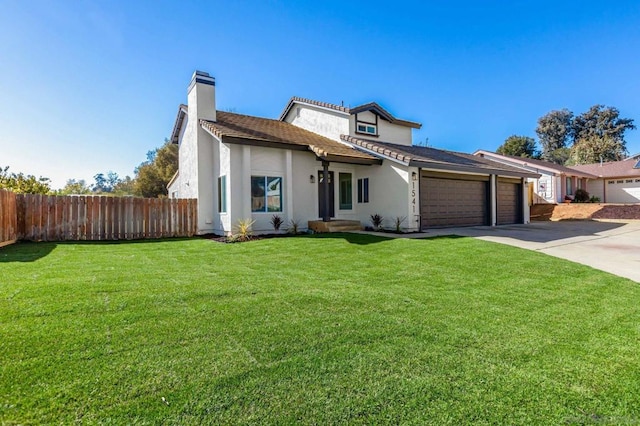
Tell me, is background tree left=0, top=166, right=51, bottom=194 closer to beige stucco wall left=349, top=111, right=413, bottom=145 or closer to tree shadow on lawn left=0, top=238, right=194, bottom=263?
tree shadow on lawn left=0, top=238, right=194, bottom=263

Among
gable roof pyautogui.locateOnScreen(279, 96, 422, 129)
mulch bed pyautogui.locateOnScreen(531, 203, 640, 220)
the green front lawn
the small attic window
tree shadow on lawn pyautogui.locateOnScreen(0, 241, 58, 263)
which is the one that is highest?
gable roof pyautogui.locateOnScreen(279, 96, 422, 129)

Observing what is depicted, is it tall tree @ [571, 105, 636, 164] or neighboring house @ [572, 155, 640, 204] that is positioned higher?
tall tree @ [571, 105, 636, 164]

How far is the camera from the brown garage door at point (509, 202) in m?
16.8

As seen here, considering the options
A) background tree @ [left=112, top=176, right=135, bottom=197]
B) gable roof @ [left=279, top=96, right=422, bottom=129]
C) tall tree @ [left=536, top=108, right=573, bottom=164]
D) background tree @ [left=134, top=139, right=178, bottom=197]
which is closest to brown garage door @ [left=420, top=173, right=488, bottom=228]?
gable roof @ [left=279, top=96, right=422, bottom=129]

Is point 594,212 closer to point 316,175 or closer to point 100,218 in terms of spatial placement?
point 316,175

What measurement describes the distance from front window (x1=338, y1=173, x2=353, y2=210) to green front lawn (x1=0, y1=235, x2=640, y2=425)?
893 cm

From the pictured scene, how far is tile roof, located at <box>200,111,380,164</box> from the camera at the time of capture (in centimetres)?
1181

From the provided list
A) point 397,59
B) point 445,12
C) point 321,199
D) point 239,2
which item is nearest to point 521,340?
point 321,199

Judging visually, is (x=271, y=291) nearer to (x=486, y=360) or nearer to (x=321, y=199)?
(x=486, y=360)

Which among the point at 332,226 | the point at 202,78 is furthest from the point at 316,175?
the point at 202,78

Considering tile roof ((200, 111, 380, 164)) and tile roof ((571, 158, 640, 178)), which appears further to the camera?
tile roof ((571, 158, 640, 178))

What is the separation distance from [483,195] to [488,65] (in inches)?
436

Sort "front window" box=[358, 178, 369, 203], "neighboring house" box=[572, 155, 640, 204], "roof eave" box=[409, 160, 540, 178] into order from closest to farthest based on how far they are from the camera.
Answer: "roof eave" box=[409, 160, 540, 178], "front window" box=[358, 178, 369, 203], "neighboring house" box=[572, 155, 640, 204]

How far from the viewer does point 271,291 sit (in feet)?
15.3
